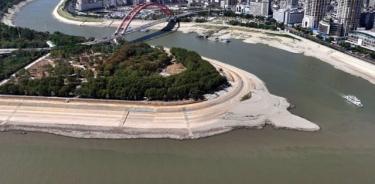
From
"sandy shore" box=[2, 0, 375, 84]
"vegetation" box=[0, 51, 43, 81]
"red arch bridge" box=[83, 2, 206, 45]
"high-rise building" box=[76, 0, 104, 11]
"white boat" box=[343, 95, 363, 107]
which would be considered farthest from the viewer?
"high-rise building" box=[76, 0, 104, 11]

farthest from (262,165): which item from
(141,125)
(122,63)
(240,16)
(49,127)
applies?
(240,16)

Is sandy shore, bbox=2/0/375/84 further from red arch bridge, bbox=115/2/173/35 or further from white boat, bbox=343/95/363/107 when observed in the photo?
white boat, bbox=343/95/363/107

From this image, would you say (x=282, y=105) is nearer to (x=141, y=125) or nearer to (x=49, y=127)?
(x=141, y=125)

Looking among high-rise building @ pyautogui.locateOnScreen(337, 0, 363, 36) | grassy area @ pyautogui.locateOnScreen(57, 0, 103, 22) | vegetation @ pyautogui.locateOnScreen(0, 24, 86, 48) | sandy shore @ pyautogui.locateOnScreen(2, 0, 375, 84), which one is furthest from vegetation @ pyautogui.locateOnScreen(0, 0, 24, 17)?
high-rise building @ pyautogui.locateOnScreen(337, 0, 363, 36)

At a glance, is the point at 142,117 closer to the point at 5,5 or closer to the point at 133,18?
the point at 133,18

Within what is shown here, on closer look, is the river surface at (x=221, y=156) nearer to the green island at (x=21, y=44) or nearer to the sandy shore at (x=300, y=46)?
the sandy shore at (x=300, y=46)

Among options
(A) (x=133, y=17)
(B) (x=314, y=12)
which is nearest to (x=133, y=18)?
(A) (x=133, y=17)
